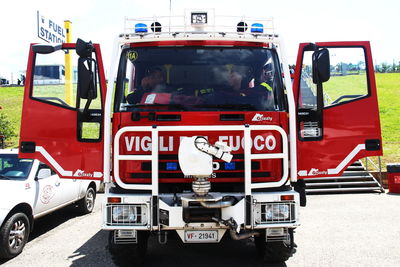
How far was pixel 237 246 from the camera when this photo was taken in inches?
236

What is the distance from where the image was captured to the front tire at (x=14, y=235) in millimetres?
5250

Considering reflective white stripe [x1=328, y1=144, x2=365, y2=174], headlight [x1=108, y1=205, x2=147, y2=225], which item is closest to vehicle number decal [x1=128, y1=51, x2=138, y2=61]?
headlight [x1=108, y1=205, x2=147, y2=225]

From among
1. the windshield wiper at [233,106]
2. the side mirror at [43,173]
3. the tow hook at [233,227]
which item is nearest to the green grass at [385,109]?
the windshield wiper at [233,106]

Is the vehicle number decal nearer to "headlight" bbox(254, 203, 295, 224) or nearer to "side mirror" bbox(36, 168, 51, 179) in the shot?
"headlight" bbox(254, 203, 295, 224)

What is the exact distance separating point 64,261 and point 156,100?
278cm

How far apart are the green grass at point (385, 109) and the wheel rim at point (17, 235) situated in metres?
4.76

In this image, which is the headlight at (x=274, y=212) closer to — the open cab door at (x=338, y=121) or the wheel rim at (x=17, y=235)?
the open cab door at (x=338, y=121)

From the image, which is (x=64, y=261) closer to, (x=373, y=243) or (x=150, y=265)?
(x=150, y=265)

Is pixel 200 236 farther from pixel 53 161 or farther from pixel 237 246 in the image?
pixel 237 246

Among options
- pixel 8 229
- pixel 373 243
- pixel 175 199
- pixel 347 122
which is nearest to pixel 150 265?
pixel 175 199

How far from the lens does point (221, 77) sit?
443 cm

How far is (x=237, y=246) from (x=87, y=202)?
13.5ft

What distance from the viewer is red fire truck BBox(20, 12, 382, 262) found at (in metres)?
3.90

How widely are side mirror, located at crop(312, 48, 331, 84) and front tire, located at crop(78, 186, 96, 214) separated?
6112 mm
